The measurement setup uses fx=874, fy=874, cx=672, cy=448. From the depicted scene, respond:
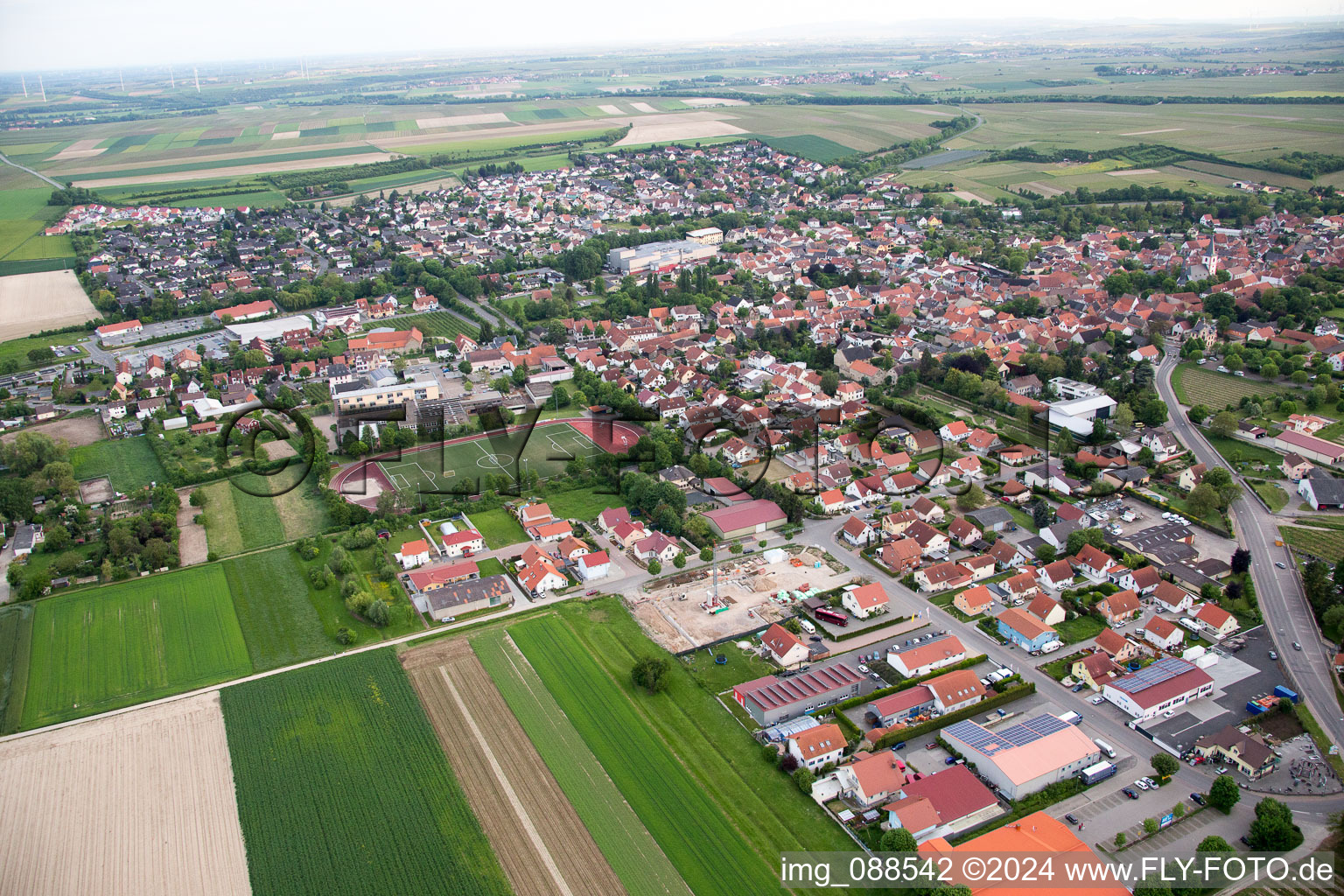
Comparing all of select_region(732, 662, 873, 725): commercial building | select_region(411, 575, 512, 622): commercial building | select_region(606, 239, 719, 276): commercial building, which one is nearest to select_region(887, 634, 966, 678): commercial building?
select_region(732, 662, 873, 725): commercial building

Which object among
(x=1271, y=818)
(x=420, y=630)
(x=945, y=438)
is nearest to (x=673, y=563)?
(x=420, y=630)

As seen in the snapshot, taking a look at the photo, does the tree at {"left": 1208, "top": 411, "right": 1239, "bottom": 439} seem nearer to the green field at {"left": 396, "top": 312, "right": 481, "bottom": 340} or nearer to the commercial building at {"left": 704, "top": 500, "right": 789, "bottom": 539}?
the commercial building at {"left": 704, "top": 500, "right": 789, "bottom": 539}

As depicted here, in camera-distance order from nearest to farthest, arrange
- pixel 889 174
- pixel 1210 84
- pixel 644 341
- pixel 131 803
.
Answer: pixel 131 803 < pixel 644 341 < pixel 889 174 < pixel 1210 84

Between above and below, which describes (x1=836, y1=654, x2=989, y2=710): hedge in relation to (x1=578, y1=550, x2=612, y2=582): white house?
below

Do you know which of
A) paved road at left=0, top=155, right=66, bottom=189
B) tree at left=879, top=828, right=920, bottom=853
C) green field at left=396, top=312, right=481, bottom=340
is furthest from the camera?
paved road at left=0, top=155, right=66, bottom=189

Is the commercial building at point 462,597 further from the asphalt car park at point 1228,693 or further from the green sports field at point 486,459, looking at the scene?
the asphalt car park at point 1228,693

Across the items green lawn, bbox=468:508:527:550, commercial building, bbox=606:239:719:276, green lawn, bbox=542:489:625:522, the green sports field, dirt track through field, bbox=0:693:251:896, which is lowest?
dirt track through field, bbox=0:693:251:896

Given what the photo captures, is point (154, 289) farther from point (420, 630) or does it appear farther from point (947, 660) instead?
point (947, 660)

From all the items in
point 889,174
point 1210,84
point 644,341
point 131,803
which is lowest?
point 131,803
